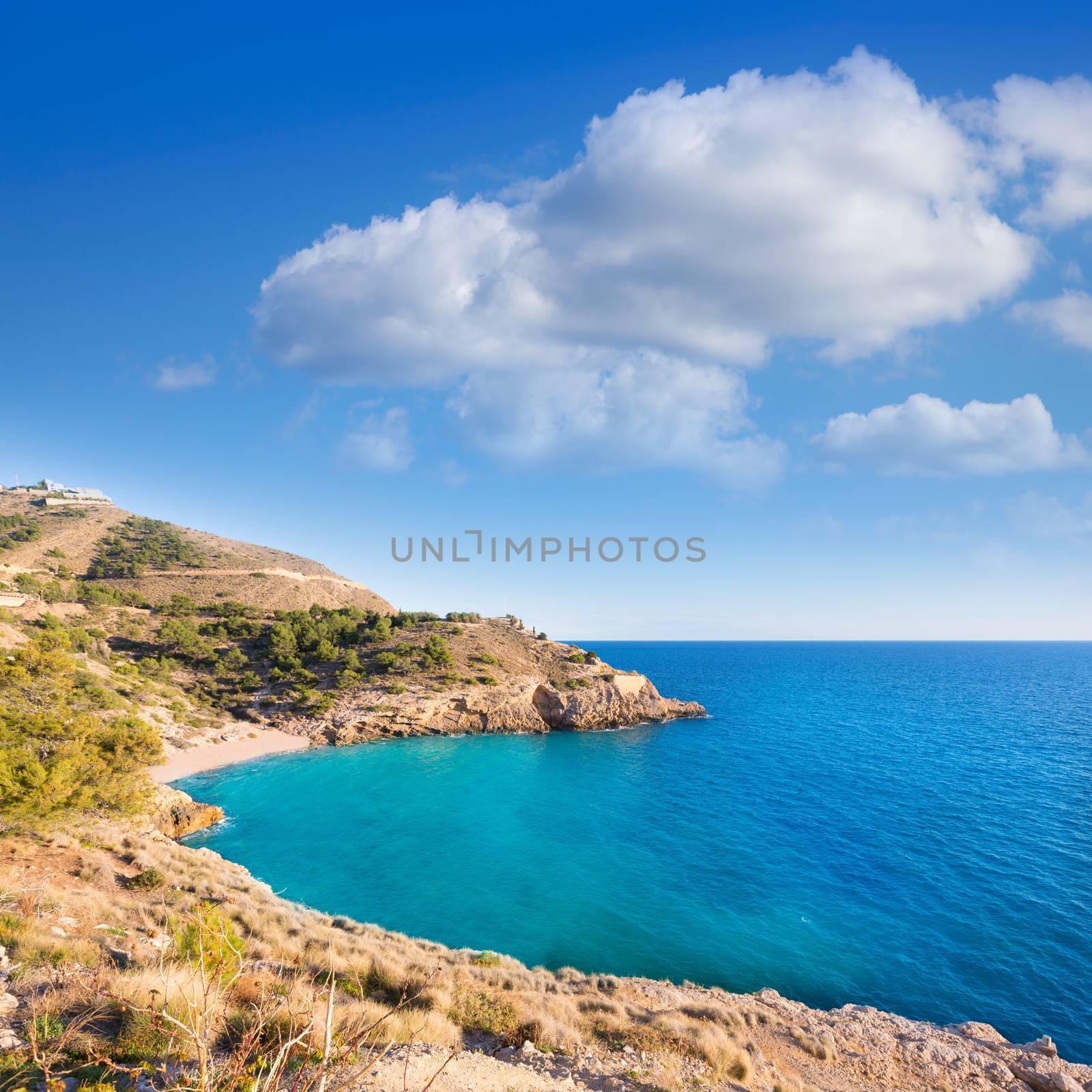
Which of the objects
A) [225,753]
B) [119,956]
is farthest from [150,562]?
[119,956]

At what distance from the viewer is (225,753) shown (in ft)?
136

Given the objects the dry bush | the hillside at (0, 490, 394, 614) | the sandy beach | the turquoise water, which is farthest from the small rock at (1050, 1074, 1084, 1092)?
the hillside at (0, 490, 394, 614)

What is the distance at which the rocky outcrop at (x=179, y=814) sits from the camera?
27594mm

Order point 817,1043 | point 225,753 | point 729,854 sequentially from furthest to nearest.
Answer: point 225,753, point 729,854, point 817,1043

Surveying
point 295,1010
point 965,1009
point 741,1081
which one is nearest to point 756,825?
point 965,1009

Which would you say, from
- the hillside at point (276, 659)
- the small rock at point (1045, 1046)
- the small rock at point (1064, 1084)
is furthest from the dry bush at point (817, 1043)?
the hillside at point (276, 659)

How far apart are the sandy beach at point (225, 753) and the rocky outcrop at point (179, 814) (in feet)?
23.5

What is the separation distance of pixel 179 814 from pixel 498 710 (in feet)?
97.7

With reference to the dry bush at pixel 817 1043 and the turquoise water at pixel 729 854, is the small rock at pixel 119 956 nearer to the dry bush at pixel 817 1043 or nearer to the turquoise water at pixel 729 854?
the turquoise water at pixel 729 854

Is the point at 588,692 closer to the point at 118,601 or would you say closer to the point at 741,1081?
the point at 741,1081

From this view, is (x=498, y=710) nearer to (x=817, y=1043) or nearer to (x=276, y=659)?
(x=276, y=659)

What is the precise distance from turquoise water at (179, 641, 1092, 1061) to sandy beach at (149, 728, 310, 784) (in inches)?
83.0

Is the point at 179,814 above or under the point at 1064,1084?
under

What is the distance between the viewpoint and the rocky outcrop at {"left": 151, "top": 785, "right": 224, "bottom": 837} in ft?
90.5
